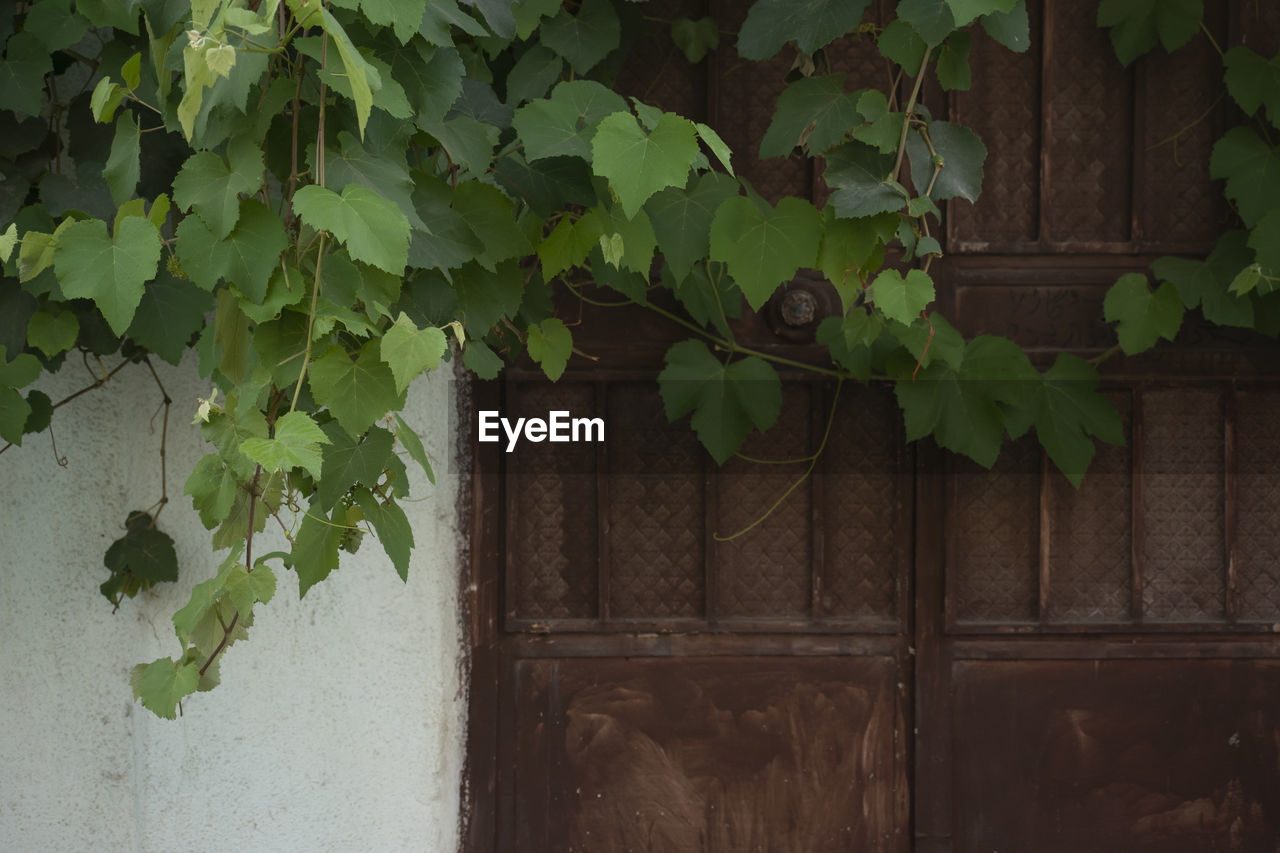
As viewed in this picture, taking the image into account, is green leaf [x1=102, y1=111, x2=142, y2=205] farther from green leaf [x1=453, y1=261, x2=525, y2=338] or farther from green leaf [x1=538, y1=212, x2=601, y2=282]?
green leaf [x1=538, y1=212, x2=601, y2=282]

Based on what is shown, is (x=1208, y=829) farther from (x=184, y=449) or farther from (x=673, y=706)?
(x=184, y=449)

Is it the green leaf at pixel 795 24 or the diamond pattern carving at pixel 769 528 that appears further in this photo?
the diamond pattern carving at pixel 769 528

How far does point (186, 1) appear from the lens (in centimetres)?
128

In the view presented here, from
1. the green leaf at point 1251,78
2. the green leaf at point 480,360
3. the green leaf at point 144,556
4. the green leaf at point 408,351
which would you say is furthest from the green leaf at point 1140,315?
the green leaf at point 144,556

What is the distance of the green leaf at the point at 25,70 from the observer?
1641 mm

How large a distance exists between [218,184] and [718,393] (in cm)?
96

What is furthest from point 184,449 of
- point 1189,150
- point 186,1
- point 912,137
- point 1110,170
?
point 1189,150

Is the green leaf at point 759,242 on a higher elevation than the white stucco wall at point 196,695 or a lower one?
Answer: higher

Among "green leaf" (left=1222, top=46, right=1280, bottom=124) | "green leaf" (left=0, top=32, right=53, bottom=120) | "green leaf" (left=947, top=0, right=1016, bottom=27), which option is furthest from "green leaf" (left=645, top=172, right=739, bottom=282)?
"green leaf" (left=1222, top=46, right=1280, bottom=124)

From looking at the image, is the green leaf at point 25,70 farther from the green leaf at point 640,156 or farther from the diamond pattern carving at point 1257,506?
the diamond pattern carving at point 1257,506

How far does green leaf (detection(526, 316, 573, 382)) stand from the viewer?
182cm

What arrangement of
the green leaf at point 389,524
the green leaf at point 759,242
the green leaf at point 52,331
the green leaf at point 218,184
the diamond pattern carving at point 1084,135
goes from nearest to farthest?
1. the green leaf at point 218,184
2. the green leaf at point 389,524
3. the green leaf at point 759,242
4. the green leaf at point 52,331
5. the diamond pattern carving at point 1084,135

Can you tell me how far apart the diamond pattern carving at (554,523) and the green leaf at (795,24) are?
72 centimetres

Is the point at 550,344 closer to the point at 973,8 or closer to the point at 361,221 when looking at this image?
the point at 361,221
